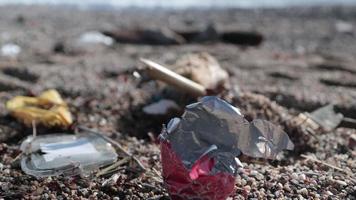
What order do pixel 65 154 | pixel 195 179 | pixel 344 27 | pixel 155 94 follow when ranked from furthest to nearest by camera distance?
Result: pixel 344 27 → pixel 155 94 → pixel 65 154 → pixel 195 179

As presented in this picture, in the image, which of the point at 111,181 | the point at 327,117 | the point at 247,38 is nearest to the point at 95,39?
the point at 247,38

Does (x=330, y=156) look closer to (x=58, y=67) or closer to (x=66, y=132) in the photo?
(x=66, y=132)

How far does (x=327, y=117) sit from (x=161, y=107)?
1.06 meters

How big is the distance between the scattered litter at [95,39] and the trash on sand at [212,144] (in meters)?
4.89

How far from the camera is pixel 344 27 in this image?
10242mm

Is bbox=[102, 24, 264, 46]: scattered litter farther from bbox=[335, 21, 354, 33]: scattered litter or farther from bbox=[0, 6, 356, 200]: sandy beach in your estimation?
bbox=[335, 21, 354, 33]: scattered litter

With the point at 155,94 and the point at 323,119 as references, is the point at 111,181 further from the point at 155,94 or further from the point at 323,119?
the point at 323,119

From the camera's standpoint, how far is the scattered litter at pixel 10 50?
567 centimetres

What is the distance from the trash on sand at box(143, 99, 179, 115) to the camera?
3.39 meters

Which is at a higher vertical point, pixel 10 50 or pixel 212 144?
pixel 212 144

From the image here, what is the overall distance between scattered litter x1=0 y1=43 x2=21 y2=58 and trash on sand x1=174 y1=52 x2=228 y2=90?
98.8 inches

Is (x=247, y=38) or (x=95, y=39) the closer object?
(x=95, y=39)

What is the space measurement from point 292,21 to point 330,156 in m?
8.75

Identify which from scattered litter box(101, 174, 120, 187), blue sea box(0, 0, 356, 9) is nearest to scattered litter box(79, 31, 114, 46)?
scattered litter box(101, 174, 120, 187)
